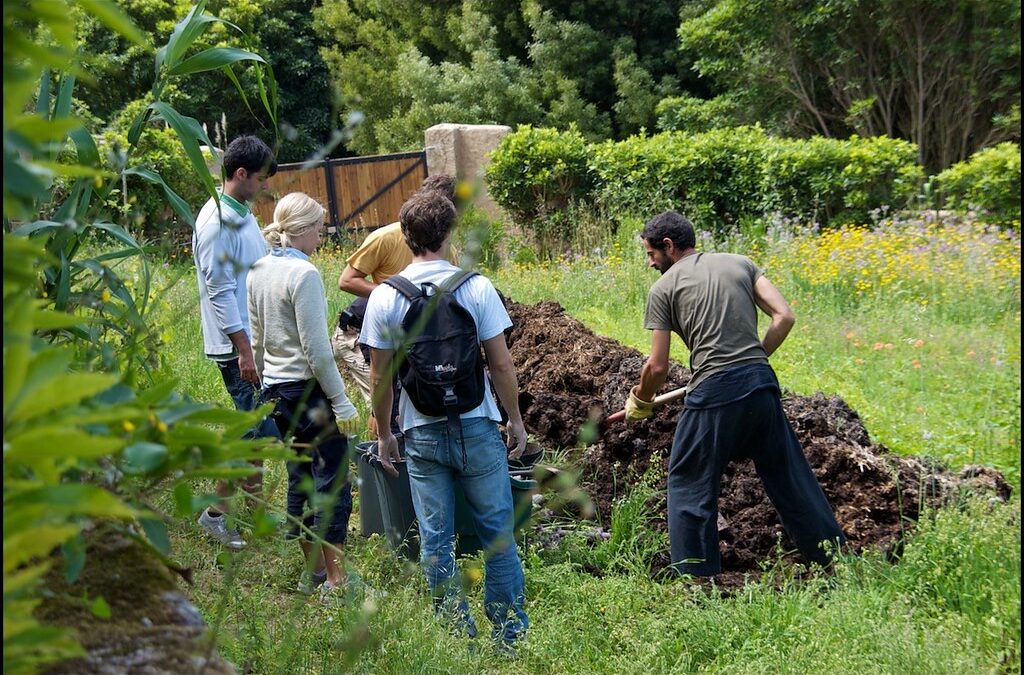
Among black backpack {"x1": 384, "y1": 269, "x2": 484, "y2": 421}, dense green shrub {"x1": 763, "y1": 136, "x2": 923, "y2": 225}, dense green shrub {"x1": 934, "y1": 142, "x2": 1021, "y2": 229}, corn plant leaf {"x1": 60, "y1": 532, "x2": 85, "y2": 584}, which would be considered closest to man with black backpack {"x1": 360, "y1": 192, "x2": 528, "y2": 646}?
black backpack {"x1": 384, "y1": 269, "x2": 484, "y2": 421}

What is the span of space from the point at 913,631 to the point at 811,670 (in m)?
0.41

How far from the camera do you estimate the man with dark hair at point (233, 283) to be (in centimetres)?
468

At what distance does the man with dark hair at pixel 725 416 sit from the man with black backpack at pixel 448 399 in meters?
1.02

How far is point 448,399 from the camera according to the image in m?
3.85

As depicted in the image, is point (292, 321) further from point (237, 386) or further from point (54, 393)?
point (54, 393)

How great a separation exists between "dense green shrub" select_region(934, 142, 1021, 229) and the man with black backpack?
1035 centimetres

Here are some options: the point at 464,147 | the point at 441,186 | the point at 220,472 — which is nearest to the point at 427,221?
the point at 441,186

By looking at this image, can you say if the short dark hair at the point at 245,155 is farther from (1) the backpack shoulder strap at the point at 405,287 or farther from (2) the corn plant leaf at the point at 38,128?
(2) the corn plant leaf at the point at 38,128

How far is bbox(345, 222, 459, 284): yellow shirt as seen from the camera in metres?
5.85

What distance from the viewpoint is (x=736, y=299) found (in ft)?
15.3

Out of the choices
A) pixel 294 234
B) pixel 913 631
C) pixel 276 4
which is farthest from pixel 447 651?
pixel 276 4

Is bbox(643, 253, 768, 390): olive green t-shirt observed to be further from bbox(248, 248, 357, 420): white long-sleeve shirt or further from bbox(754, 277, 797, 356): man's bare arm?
bbox(248, 248, 357, 420): white long-sleeve shirt

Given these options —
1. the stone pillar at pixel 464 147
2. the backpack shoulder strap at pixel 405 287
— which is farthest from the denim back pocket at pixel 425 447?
the stone pillar at pixel 464 147

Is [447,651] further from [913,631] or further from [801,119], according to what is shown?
[801,119]
